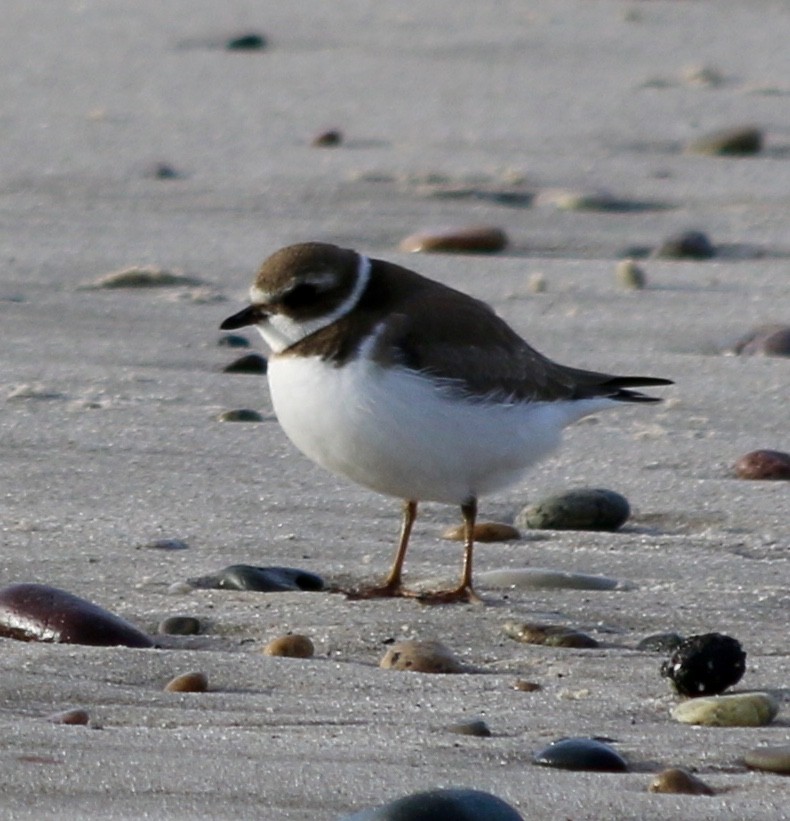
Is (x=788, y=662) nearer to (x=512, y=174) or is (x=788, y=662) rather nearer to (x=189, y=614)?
(x=189, y=614)

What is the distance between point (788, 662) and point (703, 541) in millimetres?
877

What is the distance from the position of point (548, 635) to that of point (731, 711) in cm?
62

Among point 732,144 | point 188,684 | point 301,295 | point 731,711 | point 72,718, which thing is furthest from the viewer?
point 732,144

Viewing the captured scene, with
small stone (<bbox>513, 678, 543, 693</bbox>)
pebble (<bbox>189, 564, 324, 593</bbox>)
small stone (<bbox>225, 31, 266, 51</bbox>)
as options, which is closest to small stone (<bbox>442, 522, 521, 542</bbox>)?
pebble (<bbox>189, 564, 324, 593</bbox>)

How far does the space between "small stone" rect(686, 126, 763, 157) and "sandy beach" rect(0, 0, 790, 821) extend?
6cm

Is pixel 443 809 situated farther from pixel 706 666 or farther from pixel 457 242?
pixel 457 242

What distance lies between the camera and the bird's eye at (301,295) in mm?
4512

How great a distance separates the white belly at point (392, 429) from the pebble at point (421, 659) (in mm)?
560

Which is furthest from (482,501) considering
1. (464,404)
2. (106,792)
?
(106,792)

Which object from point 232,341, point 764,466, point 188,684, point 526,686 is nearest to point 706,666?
point 526,686

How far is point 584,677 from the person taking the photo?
3.70m

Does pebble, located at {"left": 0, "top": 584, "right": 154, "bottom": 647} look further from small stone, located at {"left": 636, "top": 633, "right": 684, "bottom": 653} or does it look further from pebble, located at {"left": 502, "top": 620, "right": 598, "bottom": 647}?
small stone, located at {"left": 636, "top": 633, "right": 684, "bottom": 653}

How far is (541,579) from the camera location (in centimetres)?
435

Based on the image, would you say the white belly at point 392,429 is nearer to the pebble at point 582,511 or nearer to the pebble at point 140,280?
the pebble at point 582,511
